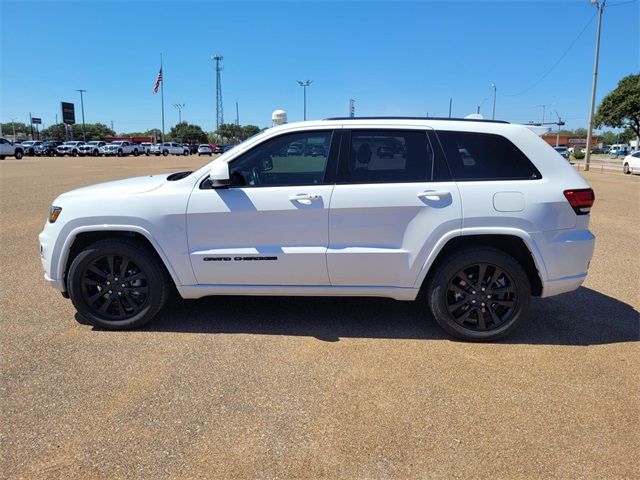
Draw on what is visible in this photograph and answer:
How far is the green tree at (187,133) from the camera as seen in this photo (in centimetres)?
13000

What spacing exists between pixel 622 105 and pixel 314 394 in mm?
59706

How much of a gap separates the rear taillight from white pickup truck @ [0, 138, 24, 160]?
47.6m

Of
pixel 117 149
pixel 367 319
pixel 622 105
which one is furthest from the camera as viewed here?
pixel 117 149

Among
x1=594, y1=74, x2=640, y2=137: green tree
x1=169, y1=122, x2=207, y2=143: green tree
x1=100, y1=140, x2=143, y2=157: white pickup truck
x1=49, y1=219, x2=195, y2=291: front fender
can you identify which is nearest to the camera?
x1=49, y1=219, x2=195, y2=291: front fender

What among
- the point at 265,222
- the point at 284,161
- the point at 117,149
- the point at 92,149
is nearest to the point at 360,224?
the point at 265,222

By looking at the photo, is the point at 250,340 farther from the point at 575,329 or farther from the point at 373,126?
the point at 575,329

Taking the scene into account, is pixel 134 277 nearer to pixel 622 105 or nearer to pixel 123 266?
pixel 123 266

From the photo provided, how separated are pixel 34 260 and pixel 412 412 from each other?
5.93 meters

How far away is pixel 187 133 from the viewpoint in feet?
428

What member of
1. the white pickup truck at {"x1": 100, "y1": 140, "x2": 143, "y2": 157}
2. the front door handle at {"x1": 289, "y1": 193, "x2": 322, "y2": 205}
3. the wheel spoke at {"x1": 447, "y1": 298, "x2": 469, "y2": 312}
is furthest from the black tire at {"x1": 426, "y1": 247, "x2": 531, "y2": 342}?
the white pickup truck at {"x1": 100, "y1": 140, "x2": 143, "y2": 157}

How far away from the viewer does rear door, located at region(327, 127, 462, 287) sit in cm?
393

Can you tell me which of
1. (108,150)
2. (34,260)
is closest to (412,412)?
(34,260)

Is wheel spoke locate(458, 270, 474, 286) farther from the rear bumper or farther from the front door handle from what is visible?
the front door handle

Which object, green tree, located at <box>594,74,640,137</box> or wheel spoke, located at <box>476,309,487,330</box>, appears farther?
green tree, located at <box>594,74,640,137</box>
